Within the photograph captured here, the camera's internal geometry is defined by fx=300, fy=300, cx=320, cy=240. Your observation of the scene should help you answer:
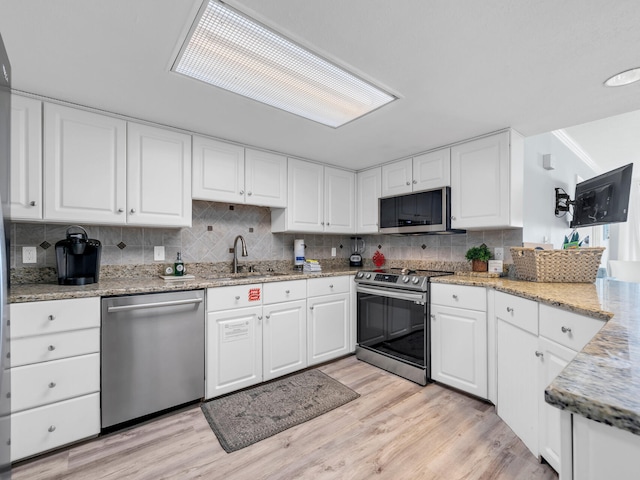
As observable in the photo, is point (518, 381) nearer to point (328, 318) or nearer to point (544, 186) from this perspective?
point (328, 318)

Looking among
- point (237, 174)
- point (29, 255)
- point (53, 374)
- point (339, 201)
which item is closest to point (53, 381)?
point (53, 374)

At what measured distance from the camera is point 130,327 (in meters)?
1.93

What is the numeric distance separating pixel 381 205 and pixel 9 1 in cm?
298

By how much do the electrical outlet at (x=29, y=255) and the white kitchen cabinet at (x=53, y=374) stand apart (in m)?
0.71

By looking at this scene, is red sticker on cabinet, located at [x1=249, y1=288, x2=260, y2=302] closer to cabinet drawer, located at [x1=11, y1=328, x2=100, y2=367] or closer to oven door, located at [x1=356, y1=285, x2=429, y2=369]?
cabinet drawer, located at [x1=11, y1=328, x2=100, y2=367]

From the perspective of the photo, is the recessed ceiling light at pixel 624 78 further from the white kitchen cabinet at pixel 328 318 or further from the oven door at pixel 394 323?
the white kitchen cabinet at pixel 328 318

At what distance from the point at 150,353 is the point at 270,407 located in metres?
0.92

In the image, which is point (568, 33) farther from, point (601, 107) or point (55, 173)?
point (55, 173)

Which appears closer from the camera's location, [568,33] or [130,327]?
[568,33]

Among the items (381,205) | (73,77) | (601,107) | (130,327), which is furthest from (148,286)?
(601,107)

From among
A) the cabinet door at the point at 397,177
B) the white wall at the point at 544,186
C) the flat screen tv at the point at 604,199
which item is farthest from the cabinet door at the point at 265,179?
the flat screen tv at the point at 604,199

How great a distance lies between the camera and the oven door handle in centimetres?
260

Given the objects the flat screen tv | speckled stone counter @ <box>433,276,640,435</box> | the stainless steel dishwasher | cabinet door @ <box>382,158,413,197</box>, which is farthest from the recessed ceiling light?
the stainless steel dishwasher

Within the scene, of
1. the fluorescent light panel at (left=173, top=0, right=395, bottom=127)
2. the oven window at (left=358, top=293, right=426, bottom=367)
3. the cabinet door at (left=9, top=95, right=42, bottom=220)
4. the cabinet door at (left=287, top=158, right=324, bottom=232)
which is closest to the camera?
the fluorescent light panel at (left=173, top=0, right=395, bottom=127)
